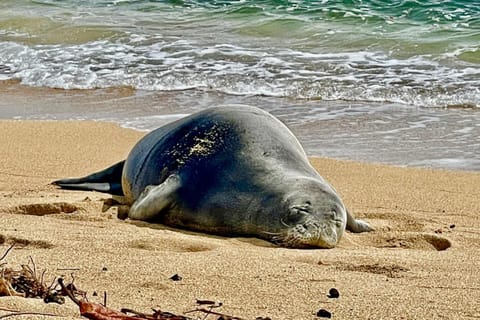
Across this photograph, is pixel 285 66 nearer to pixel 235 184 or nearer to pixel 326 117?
pixel 326 117

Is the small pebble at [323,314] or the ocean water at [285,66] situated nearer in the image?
the small pebble at [323,314]

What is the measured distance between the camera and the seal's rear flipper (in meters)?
6.07

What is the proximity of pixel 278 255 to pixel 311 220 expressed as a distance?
0.54 m

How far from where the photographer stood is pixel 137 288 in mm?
3418

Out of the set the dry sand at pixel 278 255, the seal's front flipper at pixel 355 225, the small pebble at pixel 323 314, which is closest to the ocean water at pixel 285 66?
the dry sand at pixel 278 255

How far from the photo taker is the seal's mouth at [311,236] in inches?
182

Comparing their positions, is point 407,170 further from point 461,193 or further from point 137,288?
point 137,288

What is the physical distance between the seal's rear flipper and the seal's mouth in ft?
5.41

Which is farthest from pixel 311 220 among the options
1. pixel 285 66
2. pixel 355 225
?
pixel 285 66

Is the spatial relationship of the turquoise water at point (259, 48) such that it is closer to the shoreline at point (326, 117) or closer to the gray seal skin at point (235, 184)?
the shoreline at point (326, 117)

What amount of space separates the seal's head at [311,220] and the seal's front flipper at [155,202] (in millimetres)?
666

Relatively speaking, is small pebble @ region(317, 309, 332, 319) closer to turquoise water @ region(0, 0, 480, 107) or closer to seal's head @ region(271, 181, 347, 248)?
seal's head @ region(271, 181, 347, 248)

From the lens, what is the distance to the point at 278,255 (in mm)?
4203

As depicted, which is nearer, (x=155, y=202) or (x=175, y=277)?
(x=175, y=277)
